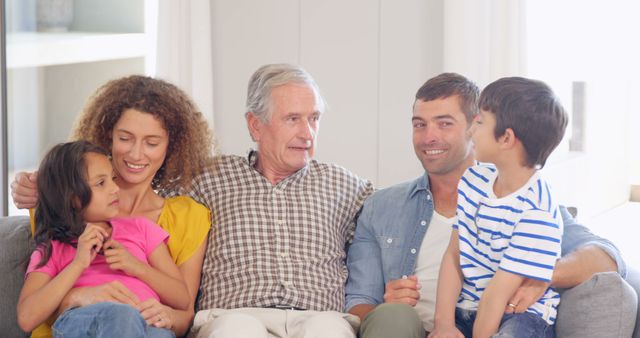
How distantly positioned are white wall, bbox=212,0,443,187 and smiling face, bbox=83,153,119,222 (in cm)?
165

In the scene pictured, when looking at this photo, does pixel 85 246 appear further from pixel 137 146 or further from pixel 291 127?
pixel 291 127

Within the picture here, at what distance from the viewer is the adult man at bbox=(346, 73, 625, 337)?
8.77ft

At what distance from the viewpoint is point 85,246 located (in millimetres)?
2381

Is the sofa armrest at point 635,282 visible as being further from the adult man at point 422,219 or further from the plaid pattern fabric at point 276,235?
the plaid pattern fabric at point 276,235

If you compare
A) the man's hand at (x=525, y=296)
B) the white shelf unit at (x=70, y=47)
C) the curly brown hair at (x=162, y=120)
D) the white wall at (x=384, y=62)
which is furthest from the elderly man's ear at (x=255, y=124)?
the white shelf unit at (x=70, y=47)

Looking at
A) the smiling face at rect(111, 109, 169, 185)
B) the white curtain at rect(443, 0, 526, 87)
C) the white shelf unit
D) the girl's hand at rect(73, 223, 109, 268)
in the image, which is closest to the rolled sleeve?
the smiling face at rect(111, 109, 169, 185)

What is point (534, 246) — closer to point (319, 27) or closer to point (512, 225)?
point (512, 225)

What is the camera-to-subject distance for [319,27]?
4.02m

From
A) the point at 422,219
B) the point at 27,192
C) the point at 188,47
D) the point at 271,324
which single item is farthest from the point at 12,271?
the point at 188,47

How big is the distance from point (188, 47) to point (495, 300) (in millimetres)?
2303

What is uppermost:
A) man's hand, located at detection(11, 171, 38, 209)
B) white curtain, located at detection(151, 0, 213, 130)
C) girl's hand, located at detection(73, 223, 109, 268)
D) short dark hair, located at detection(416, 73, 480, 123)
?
white curtain, located at detection(151, 0, 213, 130)

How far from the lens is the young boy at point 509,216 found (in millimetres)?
2256

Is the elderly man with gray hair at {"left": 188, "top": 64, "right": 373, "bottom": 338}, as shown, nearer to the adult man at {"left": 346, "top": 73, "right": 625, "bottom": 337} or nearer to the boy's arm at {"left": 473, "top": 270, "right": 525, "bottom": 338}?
the adult man at {"left": 346, "top": 73, "right": 625, "bottom": 337}

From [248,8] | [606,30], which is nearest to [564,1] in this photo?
[606,30]
